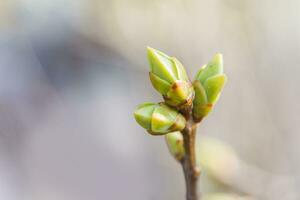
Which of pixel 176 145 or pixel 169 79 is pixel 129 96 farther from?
pixel 169 79

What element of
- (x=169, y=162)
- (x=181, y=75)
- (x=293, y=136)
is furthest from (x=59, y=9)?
(x=181, y=75)

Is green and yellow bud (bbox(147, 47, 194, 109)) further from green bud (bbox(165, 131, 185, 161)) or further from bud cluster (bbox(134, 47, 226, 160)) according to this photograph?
green bud (bbox(165, 131, 185, 161))

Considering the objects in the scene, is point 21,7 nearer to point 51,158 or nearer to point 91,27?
point 91,27

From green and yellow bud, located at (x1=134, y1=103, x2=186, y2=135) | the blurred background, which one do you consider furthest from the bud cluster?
the blurred background

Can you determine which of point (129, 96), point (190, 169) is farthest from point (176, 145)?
point (129, 96)

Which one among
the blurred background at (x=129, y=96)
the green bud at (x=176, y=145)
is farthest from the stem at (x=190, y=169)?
the blurred background at (x=129, y=96)

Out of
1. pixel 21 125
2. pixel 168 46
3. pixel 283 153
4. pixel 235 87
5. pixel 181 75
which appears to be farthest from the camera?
pixel 21 125

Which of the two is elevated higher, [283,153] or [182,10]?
[182,10]
